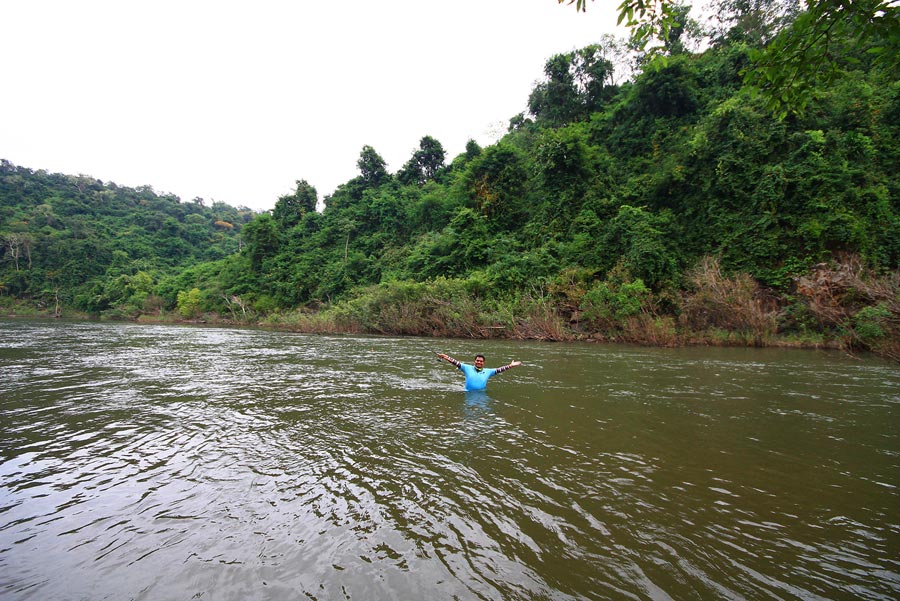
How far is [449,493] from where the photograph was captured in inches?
178

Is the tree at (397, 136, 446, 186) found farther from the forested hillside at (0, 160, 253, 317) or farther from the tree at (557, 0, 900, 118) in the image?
the tree at (557, 0, 900, 118)

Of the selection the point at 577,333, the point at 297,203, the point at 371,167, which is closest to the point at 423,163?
the point at 371,167

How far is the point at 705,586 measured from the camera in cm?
295

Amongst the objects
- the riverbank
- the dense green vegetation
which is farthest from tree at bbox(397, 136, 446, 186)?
the riverbank

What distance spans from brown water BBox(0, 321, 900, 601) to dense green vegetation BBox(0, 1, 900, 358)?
3.82 metres

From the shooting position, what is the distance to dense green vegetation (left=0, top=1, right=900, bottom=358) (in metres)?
19.4

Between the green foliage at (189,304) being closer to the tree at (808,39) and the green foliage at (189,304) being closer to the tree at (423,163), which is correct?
the tree at (423,163)

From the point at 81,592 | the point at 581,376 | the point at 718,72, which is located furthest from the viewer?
the point at 718,72

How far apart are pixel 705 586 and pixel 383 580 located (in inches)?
95.6

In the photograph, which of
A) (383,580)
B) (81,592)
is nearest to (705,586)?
(383,580)

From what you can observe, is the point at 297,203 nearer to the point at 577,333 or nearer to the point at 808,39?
the point at 577,333

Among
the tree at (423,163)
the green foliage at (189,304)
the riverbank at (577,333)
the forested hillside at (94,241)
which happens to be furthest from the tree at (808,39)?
the forested hillside at (94,241)

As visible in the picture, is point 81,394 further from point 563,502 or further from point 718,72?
point 718,72

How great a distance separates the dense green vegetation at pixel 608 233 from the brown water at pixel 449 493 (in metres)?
3.82
